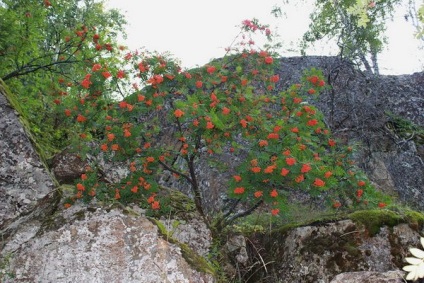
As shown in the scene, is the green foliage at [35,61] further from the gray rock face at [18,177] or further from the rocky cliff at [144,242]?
the rocky cliff at [144,242]

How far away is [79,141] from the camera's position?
505 cm

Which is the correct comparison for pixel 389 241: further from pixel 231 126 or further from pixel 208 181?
pixel 208 181

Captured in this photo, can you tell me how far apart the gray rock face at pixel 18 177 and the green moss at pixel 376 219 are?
3.70m

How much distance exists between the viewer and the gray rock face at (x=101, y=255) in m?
3.84

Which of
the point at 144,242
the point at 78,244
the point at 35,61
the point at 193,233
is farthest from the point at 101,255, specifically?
the point at 35,61

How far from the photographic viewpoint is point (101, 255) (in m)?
3.98

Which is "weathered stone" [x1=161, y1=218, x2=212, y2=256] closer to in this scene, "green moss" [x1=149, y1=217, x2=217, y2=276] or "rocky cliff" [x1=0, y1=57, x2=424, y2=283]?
"rocky cliff" [x1=0, y1=57, x2=424, y2=283]

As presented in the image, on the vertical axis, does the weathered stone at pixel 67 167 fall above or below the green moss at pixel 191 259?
above

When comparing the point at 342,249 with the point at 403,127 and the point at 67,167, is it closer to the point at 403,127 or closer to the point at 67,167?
the point at 67,167

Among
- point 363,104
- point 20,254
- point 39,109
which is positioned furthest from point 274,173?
point 39,109

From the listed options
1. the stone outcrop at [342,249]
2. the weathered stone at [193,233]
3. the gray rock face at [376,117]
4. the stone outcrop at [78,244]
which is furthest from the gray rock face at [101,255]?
the gray rock face at [376,117]

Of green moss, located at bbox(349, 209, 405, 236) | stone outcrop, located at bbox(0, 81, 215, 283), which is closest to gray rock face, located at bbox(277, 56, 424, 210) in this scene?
green moss, located at bbox(349, 209, 405, 236)

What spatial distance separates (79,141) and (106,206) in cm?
105

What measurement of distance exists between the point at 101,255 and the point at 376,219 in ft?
10.2
